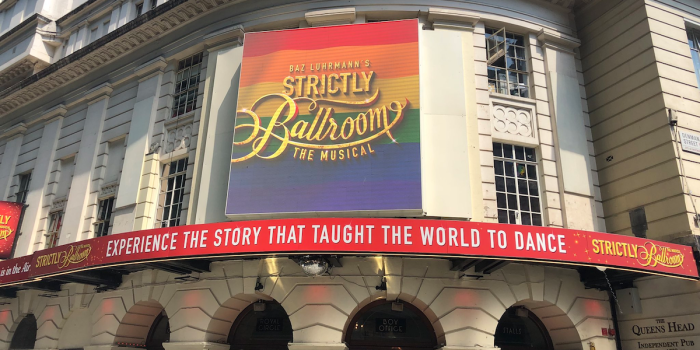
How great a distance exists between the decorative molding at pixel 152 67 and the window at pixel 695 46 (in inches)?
679

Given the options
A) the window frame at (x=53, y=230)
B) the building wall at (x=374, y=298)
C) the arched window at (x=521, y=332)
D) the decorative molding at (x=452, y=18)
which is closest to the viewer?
Answer: the building wall at (x=374, y=298)

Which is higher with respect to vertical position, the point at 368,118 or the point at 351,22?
the point at 351,22

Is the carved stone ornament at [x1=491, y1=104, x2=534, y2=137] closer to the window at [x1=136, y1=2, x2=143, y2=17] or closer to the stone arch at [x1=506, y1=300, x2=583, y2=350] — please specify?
the stone arch at [x1=506, y1=300, x2=583, y2=350]

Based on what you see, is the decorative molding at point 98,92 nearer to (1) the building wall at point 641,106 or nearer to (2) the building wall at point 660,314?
(1) the building wall at point 641,106

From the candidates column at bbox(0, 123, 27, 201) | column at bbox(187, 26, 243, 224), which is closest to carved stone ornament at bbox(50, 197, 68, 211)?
column at bbox(0, 123, 27, 201)

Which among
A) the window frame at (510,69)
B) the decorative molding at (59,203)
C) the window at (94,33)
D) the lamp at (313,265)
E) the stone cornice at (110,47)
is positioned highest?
the window at (94,33)

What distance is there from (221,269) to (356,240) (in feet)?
15.1

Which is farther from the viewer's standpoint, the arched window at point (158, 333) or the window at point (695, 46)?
the arched window at point (158, 333)

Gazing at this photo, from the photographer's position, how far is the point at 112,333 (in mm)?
14398

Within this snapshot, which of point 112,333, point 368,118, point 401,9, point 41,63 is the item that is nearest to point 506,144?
point 368,118

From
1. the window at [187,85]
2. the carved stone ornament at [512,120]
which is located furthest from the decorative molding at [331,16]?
the carved stone ornament at [512,120]

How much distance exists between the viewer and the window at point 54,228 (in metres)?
18.8

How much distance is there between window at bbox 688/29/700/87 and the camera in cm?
1495

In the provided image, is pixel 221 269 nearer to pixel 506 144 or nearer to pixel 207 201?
pixel 207 201
